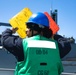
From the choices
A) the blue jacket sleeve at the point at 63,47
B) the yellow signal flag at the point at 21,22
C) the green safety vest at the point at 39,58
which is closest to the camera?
the green safety vest at the point at 39,58

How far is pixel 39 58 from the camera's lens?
140 inches

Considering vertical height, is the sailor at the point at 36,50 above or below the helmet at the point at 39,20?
below

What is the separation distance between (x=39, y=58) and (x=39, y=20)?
1.46 feet

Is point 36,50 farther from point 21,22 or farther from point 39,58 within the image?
point 21,22

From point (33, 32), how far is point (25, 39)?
126 mm

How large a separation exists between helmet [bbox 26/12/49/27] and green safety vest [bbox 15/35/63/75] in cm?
16

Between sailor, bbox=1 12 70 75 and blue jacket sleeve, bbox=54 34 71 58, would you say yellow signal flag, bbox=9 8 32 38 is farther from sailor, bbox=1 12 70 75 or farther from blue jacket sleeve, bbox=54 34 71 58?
blue jacket sleeve, bbox=54 34 71 58

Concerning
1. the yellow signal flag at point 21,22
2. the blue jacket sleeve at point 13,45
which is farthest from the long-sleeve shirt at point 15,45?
the yellow signal flag at point 21,22

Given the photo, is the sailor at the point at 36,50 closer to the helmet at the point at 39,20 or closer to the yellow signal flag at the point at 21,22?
the helmet at the point at 39,20

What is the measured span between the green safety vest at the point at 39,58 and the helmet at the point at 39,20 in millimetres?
160

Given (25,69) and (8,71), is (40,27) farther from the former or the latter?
(8,71)

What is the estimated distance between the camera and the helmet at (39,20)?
365cm

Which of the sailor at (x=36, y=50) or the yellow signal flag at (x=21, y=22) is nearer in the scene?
the sailor at (x=36, y=50)

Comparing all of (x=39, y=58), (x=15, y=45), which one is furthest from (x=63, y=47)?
(x=15, y=45)
